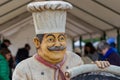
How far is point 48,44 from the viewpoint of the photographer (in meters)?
3.22

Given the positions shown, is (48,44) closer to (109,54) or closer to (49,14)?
(49,14)

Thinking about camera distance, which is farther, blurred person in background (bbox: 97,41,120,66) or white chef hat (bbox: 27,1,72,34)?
blurred person in background (bbox: 97,41,120,66)

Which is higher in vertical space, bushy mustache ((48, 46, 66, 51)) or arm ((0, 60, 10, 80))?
bushy mustache ((48, 46, 66, 51))

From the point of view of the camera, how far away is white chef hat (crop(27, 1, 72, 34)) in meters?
3.19

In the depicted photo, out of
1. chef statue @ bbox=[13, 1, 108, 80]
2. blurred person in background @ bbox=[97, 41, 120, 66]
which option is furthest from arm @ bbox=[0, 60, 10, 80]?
chef statue @ bbox=[13, 1, 108, 80]

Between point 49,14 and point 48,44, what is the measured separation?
0.77 ft

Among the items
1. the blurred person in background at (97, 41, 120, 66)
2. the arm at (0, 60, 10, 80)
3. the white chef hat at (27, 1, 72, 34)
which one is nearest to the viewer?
the white chef hat at (27, 1, 72, 34)

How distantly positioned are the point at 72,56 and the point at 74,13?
7.41 m

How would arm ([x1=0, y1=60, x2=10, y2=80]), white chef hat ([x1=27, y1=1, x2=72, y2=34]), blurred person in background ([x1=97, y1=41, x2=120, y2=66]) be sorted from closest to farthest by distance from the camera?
white chef hat ([x1=27, y1=1, x2=72, y2=34]) → blurred person in background ([x1=97, y1=41, x2=120, y2=66]) → arm ([x1=0, y1=60, x2=10, y2=80])

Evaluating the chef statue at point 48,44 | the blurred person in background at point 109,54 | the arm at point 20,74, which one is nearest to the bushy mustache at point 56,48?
the chef statue at point 48,44

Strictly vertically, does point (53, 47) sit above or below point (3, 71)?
above

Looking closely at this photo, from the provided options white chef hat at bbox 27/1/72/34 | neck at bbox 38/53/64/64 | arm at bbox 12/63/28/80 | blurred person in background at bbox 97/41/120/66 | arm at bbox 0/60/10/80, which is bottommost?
arm at bbox 0/60/10/80

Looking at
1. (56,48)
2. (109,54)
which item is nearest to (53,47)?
(56,48)

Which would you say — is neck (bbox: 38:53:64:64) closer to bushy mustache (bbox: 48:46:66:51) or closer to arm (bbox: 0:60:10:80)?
bushy mustache (bbox: 48:46:66:51)
